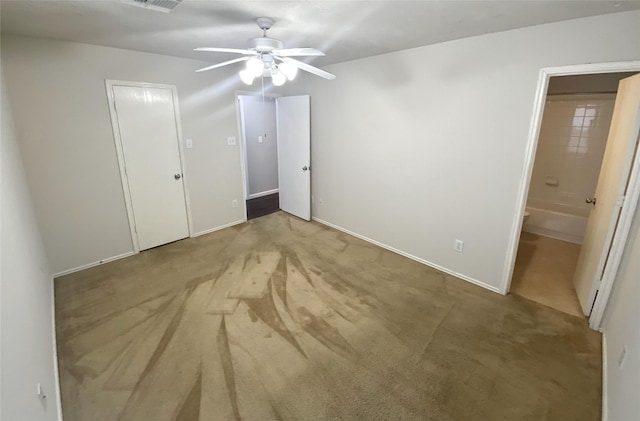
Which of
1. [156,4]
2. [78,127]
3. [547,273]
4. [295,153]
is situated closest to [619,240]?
[547,273]

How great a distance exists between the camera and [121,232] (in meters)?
3.48

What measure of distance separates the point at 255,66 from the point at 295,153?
107 inches

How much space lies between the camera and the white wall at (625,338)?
1.40 metres

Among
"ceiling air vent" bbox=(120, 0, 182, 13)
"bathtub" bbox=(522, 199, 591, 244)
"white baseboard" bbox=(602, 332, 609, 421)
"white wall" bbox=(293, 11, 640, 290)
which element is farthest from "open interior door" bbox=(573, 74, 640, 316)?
"ceiling air vent" bbox=(120, 0, 182, 13)

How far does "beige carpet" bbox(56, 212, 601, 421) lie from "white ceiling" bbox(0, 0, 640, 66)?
2.32 m

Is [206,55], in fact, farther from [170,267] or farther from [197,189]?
[170,267]

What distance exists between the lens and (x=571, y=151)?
14.1 ft

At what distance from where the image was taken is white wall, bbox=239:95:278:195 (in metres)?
5.83

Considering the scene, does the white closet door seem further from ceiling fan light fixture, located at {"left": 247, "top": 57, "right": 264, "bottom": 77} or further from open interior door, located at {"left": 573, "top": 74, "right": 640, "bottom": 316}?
open interior door, located at {"left": 573, "top": 74, "right": 640, "bottom": 316}

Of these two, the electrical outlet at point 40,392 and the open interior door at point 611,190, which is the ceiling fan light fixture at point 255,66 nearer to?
the electrical outlet at point 40,392

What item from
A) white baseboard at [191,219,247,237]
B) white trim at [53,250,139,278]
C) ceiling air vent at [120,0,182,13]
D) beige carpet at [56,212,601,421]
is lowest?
beige carpet at [56,212,601,421]

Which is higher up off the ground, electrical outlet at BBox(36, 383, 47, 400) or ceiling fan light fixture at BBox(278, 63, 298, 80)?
ceiling fan light fixture at BBox(278, 63, 298, 80)

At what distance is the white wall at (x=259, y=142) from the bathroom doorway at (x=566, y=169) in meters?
4.74

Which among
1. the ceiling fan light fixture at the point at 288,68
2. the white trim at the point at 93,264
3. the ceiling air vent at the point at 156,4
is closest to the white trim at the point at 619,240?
the ceiling fan light fixture at the point at 288,68
